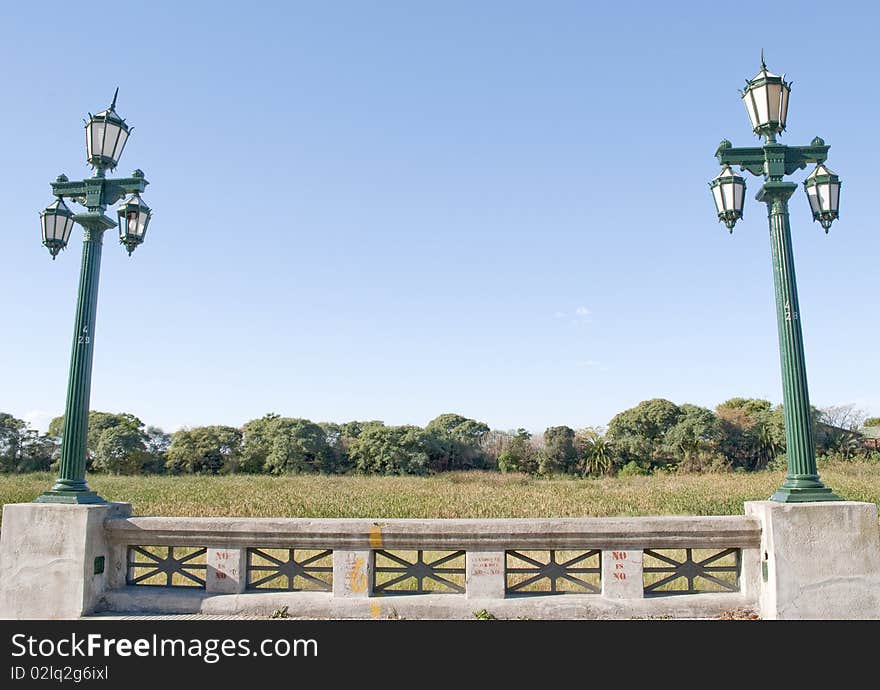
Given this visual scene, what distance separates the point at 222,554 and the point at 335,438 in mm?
52129

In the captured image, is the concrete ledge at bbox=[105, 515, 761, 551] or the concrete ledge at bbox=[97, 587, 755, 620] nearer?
the concrete ledge at bbox=[97, 587, 755, 620]

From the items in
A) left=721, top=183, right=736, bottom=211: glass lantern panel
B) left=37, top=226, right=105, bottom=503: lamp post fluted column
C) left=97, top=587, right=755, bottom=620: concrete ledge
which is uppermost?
left=721, top=183, right=736, bottom=211: glass lantern panel

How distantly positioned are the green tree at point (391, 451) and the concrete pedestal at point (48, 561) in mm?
44135

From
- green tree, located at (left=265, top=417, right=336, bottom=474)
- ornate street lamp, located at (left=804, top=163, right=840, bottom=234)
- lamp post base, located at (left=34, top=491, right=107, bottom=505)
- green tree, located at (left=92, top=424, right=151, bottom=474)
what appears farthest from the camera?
green tree, located at (left=265, top=417, right=336, bottom=474)

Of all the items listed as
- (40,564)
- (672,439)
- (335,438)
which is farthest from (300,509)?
(335,438)

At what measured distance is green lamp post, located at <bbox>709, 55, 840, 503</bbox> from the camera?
584 cm

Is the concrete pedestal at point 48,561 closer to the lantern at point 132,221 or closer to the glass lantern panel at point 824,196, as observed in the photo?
the lantern at point 132,221

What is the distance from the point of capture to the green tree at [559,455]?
49.9 metres

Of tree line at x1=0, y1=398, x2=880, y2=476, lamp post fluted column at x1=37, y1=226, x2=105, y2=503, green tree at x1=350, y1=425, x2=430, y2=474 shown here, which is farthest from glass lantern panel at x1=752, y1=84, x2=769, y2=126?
green tree at x1=350, y1=425, x2=430, y2=474

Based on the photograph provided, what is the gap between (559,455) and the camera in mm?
50344

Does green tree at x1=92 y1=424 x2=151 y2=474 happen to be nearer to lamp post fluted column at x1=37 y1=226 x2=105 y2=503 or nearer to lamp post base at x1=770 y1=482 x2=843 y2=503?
lamp post fluted column at x1=37 y1=226 x2=105 y2=503

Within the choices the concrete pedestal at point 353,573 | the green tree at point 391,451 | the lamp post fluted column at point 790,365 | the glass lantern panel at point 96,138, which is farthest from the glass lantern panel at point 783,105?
the green tree at point 391,451

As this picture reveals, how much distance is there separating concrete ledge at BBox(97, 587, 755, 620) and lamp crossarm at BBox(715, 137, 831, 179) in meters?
4.05

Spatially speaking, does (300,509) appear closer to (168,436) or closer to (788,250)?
(788,250)
